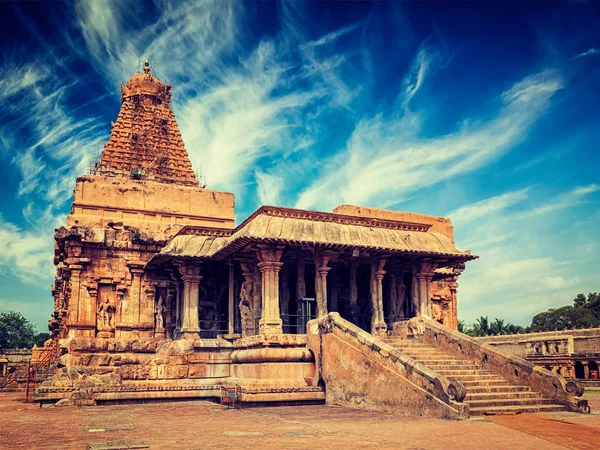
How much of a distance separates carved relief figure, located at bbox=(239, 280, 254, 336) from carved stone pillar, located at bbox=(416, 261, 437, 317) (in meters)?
5.89

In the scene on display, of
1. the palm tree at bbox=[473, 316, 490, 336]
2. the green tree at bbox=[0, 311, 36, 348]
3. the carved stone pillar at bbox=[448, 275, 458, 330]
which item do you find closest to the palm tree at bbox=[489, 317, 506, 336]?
the palm tree at bbox=[473, 316, 490, 336]

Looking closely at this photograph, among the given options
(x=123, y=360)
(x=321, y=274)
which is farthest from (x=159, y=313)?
(x=321, y=274)

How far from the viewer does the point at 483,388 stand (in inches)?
568

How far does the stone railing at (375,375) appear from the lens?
12445 mm

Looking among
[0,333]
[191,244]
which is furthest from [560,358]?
[0,333]

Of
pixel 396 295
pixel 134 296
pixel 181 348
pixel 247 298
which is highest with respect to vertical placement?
pixel 134 296

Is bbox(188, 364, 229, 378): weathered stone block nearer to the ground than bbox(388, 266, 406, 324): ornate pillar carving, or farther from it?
nearer to the ground

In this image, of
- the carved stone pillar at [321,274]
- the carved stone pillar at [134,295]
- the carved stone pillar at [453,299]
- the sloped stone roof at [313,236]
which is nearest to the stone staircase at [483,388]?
the carved stone pillar at [321,274]

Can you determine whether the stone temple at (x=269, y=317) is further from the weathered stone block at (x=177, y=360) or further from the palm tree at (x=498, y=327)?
the palm tree at (x=498, y=327)

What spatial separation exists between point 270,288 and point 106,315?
8.10 metres

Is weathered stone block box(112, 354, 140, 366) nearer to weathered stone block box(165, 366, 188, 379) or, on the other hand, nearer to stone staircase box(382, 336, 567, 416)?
weathered stone block box(165, 366, 188, 379)

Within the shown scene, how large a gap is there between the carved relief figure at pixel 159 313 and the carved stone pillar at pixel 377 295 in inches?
333

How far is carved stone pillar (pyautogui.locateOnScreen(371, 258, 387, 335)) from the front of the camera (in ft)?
68.0

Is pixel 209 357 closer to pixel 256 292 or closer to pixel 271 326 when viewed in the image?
pixel 256 292
